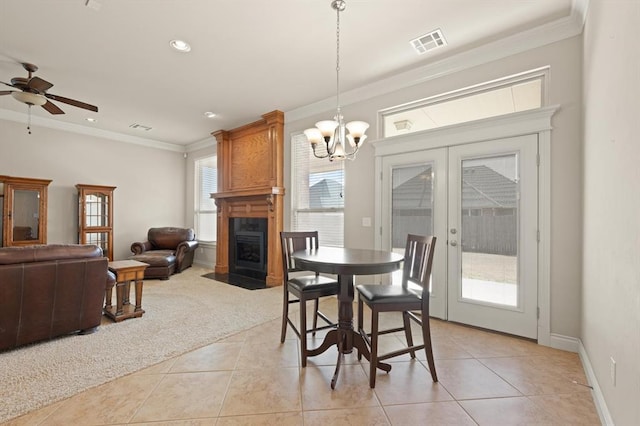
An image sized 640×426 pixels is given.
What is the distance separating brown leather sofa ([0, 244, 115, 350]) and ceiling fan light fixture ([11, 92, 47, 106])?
77.9 inches

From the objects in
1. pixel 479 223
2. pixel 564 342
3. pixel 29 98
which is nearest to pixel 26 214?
pixel 29 98

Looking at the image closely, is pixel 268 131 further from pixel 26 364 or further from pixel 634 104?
pixel 634 104

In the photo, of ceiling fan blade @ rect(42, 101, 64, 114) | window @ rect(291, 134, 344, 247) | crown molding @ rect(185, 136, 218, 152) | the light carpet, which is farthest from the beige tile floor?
crown molding @ rect(185, 136, 218, 152)

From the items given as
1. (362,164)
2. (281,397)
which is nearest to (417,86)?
(362,164)

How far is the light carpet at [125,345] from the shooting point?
1964mm

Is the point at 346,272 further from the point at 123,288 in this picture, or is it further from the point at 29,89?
the point at 29,89

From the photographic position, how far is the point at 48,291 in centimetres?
251

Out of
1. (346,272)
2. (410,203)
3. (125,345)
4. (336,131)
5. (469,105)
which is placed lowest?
(125,345)

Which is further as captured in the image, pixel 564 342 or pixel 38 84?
pixel 38 84

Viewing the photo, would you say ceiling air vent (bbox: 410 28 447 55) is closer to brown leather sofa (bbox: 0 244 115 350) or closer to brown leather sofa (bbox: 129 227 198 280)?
brown leather sofa (bbox: 0 244 115 350)

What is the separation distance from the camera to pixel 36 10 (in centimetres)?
250

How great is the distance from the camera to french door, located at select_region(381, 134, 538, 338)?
2766 millimetres

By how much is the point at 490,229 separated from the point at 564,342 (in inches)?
44.5

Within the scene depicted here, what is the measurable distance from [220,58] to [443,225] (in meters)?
3.12
